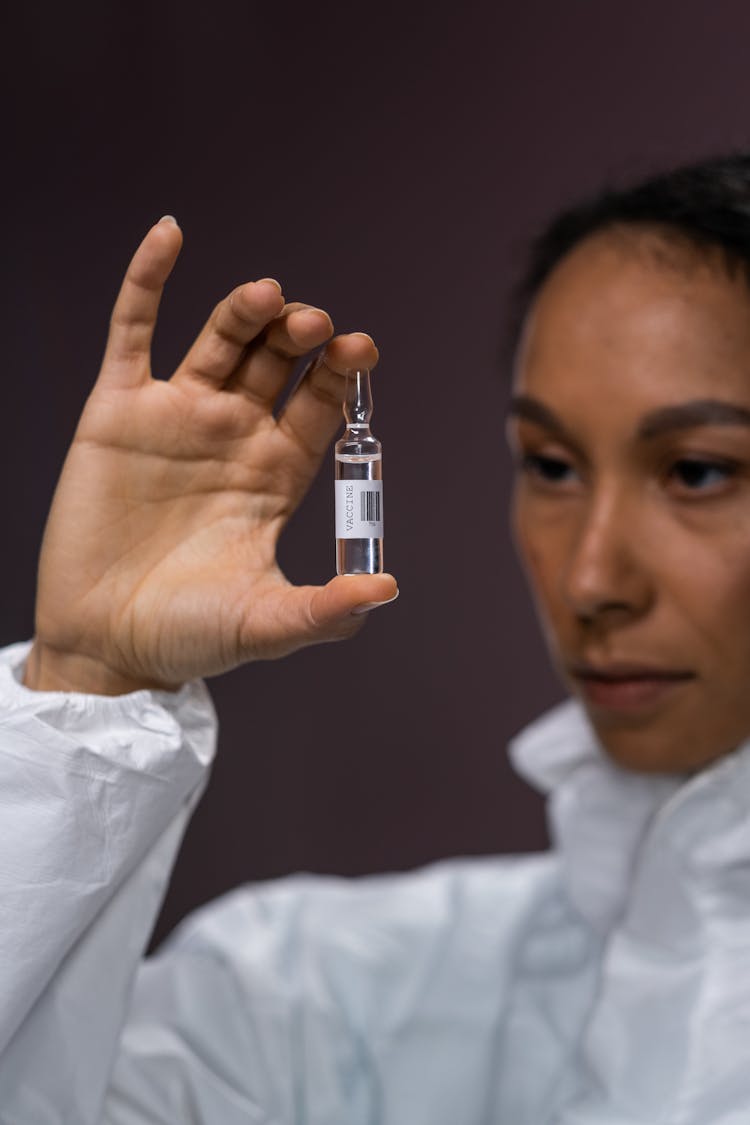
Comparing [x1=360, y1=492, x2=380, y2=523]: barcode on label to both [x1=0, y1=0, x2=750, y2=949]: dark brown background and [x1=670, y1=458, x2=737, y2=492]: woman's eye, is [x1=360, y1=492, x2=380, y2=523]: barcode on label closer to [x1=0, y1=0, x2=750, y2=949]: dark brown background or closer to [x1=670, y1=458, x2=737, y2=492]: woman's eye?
[x1=670, y1=458, x2=737, y2=492]: woman's eye

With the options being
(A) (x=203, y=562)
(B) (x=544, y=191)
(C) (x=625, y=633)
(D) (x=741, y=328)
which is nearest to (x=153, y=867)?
(A) (x=203, y=562)

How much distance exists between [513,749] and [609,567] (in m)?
0.36

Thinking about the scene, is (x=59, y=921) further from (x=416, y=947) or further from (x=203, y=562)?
(x=416, y=947)

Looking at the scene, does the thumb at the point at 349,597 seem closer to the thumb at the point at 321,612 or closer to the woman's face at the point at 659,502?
the thumb at the point at 321,612

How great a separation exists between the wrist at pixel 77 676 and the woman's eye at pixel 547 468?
0.49m

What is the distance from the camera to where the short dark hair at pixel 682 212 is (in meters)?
1.26

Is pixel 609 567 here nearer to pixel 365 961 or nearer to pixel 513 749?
pixel 513 749

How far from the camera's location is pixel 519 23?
210 centimetres

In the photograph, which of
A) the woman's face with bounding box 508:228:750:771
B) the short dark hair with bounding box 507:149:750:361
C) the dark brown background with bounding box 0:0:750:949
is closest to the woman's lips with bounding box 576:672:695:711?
the woman's face with bounding box 508:228:750:771

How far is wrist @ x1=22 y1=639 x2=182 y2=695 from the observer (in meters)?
1.02

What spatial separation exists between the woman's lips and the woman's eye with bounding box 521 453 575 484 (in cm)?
20

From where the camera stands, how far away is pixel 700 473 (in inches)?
48.3

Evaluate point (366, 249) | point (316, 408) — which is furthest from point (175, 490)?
point (366, 249)

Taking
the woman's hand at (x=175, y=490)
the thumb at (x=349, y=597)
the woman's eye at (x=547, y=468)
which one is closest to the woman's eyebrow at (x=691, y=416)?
the woman's eye at (x=547, y=468)
